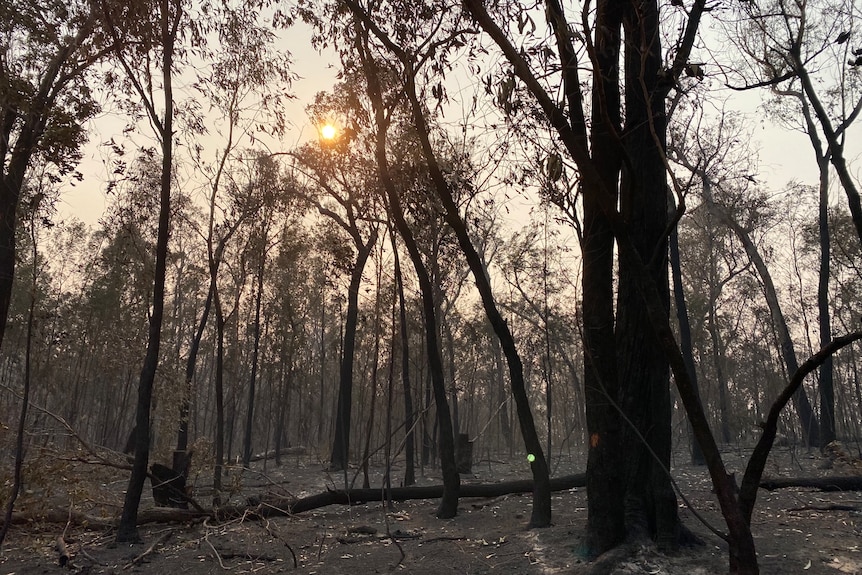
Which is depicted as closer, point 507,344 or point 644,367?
point 644,367

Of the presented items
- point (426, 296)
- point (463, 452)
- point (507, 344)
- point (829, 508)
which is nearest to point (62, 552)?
point (426, 296)

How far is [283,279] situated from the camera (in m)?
21.8

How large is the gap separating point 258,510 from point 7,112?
7295mm

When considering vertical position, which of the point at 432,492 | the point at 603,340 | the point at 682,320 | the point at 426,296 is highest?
the point at 682,320

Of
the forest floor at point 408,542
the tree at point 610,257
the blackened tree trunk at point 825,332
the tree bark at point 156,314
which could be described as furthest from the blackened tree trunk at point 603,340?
the blackened tree trunk at point 825,332

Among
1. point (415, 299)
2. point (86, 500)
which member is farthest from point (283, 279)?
point (86, 500)

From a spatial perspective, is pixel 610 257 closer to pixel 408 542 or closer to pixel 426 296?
pixel 426 296

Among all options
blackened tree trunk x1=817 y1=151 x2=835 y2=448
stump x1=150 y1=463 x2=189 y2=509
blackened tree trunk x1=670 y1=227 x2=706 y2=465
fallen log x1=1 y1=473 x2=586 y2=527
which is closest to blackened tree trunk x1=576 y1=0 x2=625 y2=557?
fallen log x1=1 y1=473 x2=586 y2=527

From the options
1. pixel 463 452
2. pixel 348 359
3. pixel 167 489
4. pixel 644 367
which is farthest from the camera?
pixel 348 359

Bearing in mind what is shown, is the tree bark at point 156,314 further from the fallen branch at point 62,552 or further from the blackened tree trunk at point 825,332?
the blackened tree trunk at point 825,332

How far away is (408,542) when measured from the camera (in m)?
7.02

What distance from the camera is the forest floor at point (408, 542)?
5.02 metres

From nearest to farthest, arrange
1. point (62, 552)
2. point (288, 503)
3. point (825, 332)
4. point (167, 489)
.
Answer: point (62, 552), point (288, 503), point (167, 489), point (825, 332)

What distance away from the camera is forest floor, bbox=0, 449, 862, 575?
16.5ft
